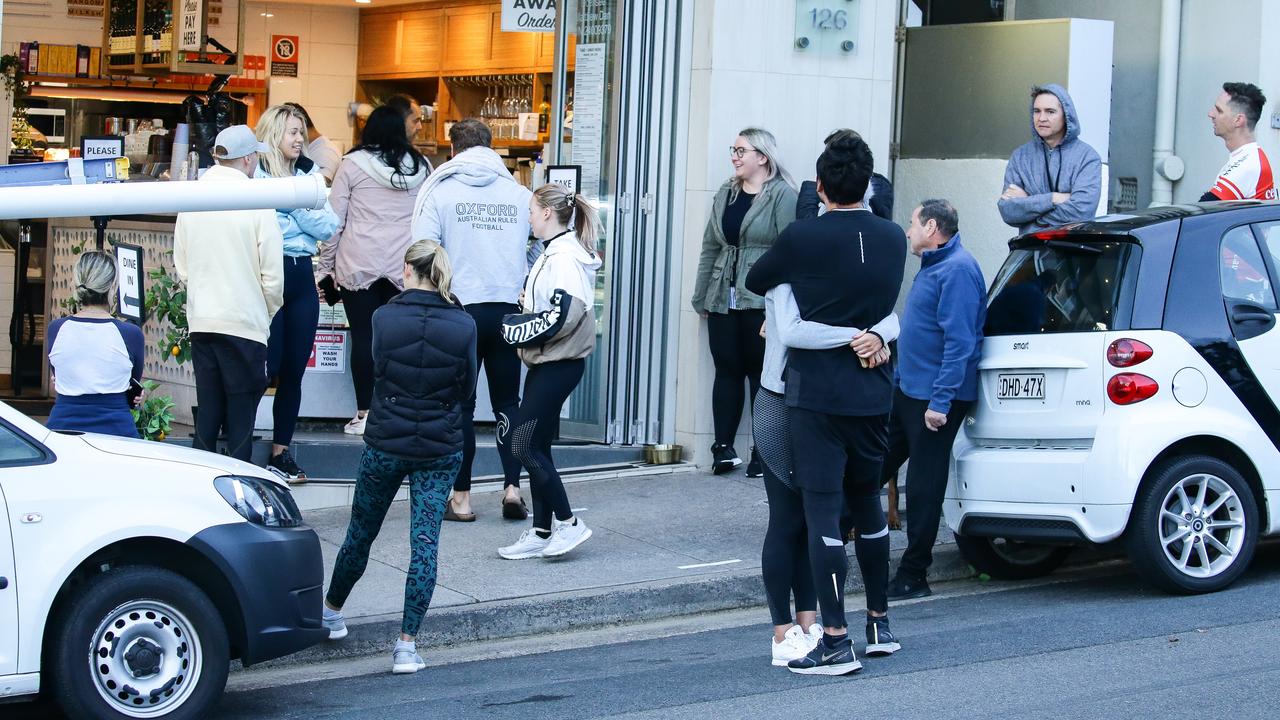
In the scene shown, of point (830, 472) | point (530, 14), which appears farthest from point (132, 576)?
point (530, 14)

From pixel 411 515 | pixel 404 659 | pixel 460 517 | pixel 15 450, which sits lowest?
pixel 404 659

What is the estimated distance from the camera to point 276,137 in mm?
8711

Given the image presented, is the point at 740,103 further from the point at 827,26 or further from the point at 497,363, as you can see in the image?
the point at 497,363

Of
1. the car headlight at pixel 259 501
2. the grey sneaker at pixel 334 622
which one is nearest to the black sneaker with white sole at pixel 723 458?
the grey sneaker at pixel 334 622

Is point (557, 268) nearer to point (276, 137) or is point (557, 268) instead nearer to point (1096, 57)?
point (276, 137)

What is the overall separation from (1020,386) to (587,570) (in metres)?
2.29

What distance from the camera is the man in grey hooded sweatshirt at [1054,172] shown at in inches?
365

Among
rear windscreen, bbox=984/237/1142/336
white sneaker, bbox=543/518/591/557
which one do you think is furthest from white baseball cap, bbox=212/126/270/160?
rear windscreen, bbox=984/237/1142/336

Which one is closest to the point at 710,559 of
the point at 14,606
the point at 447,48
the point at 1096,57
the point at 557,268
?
the point at 557,268

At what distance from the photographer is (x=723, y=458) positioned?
414 inches

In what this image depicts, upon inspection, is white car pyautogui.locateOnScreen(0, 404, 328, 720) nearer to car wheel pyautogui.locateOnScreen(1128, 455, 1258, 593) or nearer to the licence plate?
the licence plate

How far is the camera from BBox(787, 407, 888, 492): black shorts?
6203 mm

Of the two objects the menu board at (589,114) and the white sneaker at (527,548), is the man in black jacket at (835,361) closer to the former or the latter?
the white sneaker at (527,548)

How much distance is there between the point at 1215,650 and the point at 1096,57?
625 cm
